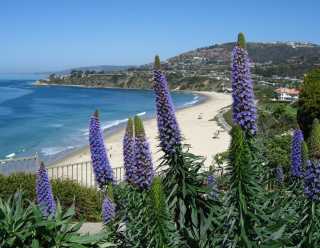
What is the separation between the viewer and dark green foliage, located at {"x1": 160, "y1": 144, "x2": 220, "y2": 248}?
4.57m

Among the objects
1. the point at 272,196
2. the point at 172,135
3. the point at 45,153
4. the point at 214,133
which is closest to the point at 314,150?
the point at 272,196

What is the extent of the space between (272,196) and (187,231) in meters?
0.81

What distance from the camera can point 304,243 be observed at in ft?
14.3

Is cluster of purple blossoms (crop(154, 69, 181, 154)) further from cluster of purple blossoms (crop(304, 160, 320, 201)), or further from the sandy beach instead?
the sandy beach

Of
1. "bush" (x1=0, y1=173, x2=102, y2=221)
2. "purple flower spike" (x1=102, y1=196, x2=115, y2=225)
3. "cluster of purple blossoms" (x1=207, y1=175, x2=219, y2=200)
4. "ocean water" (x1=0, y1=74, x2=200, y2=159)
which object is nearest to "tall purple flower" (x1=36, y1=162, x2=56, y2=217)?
"purple flower spike" (x1=102, y1=196, x2=115, y2=225)

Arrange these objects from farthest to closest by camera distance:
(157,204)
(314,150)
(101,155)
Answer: (101,155)
(314,150)
(157,204)

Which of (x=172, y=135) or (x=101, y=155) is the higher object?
(x=172, y=135)

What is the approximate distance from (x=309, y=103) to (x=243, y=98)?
21.0m

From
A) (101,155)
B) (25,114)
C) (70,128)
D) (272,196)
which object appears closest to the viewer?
(272,196)

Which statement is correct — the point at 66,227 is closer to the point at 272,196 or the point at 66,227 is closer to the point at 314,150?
the point at 272,196

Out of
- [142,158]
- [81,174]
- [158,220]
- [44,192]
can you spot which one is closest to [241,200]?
[158,220]

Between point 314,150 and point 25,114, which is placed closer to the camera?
point 314,150

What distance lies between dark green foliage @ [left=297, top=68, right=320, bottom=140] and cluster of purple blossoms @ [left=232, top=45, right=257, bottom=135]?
781 inches

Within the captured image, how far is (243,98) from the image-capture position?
14.9ft
